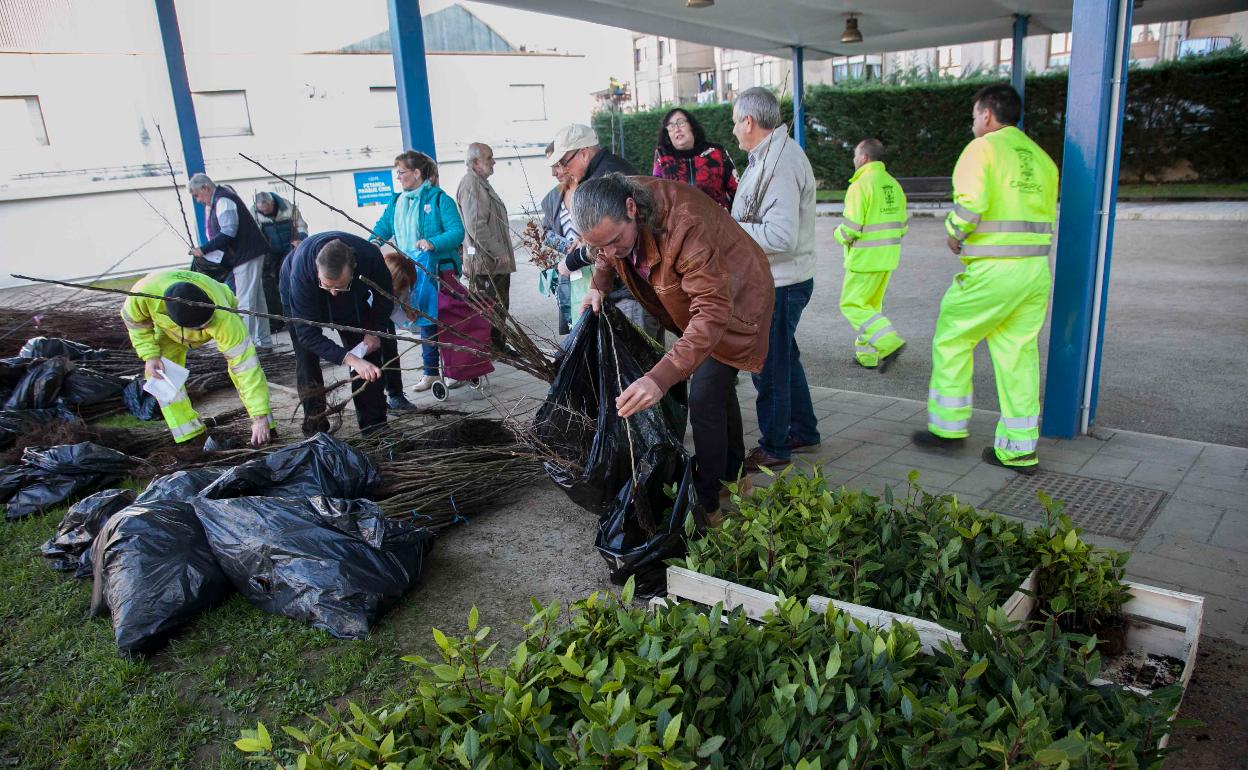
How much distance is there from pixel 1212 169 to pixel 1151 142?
132cm

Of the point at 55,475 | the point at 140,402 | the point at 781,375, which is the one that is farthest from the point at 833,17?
the point at 55,475

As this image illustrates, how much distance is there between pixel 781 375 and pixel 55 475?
12.5 ft

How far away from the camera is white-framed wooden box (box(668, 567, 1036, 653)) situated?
206 cm

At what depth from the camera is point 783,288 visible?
4.32 metres

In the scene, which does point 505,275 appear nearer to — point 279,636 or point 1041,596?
point 279,636

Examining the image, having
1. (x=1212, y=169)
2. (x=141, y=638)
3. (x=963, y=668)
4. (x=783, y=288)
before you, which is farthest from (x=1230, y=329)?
(x=1212, y=169)

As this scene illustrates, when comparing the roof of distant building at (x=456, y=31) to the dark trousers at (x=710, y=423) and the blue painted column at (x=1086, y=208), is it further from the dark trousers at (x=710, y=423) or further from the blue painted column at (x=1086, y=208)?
the dark trousers at (x=710, y=423)

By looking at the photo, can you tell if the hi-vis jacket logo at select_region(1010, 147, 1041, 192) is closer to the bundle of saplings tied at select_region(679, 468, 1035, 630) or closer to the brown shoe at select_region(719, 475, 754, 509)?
the brown shoe at select_region(719, 475, 754, 509)

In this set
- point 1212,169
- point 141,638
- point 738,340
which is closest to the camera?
point 141,638

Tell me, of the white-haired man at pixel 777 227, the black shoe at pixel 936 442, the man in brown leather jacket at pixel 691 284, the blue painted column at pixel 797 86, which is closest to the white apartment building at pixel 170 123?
the blue painted column at pixel 797 86

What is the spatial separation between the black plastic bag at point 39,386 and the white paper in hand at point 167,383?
6.11 ft

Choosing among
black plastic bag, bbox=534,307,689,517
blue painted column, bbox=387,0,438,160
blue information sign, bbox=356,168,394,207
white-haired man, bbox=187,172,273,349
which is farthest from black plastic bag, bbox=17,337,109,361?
blue information sign, bbox=356,168,394,207

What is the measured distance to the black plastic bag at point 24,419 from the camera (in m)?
5.05

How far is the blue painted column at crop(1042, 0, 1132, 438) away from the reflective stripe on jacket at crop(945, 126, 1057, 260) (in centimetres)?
25
